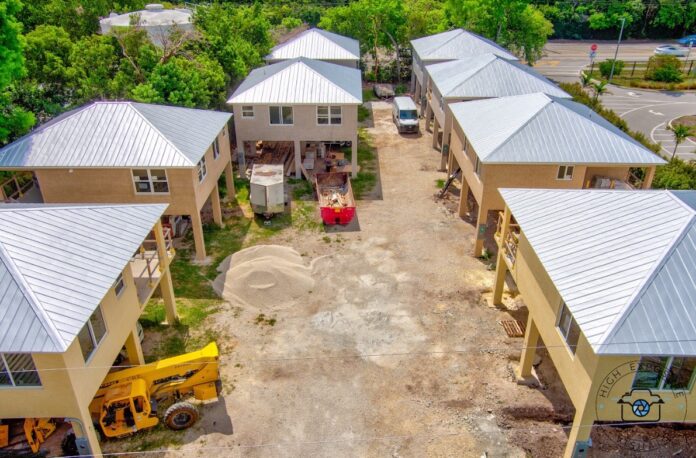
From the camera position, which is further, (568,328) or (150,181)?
(150,181)

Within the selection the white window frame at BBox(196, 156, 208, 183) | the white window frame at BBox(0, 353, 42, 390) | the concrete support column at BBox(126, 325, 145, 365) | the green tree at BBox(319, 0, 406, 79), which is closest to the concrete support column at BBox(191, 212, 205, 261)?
the white window frame at BBox(196, 156, 208, 183)

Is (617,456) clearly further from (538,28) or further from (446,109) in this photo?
(538,28)

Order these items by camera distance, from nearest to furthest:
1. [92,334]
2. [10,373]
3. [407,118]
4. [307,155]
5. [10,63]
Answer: [10,373] < [92,334] < [10,63] < [307,155] < [407,118]

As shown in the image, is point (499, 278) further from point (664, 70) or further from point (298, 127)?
point (664, 70)

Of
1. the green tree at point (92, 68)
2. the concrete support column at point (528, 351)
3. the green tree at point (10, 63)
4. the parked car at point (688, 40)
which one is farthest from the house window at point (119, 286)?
the parked car at point (688, 40)

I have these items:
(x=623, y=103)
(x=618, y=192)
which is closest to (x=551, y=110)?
Answer: (x=618, y=192)

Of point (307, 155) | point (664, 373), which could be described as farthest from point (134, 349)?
point (307, 155)

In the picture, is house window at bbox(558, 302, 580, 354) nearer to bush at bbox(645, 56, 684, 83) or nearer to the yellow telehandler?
the yellow telehandler
